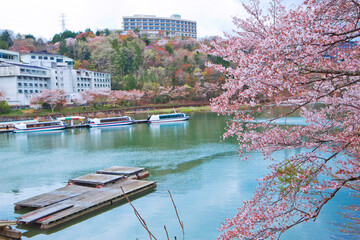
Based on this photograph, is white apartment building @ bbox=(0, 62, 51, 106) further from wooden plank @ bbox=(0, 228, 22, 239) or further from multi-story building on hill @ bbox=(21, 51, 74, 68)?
wooden plank @ bbox=(0, 228, 22, 239)

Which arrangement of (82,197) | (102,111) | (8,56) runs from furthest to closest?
1. (8,56)
2. (102,111)
3. (82,197)

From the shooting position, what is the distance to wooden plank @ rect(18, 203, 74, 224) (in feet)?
23.6

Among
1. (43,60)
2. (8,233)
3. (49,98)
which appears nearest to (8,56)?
(43,60)

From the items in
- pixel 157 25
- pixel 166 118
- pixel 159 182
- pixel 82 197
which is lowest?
pixel 159 182

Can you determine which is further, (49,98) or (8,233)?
(49,98)

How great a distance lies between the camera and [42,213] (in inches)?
295

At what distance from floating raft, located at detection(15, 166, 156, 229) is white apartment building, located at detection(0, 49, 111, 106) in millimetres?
36932

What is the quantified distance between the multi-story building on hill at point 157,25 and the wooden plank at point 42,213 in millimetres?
92992

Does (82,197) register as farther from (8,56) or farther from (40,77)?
(8,56)

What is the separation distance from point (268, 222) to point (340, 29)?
2421 mm

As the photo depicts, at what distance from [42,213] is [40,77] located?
43.6 meters

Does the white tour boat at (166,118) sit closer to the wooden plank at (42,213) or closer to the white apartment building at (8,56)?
the wooden plank at (42,213)

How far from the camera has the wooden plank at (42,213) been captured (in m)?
7.18

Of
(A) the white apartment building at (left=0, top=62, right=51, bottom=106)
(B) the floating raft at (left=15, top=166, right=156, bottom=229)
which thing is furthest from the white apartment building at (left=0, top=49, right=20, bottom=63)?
(B) the floating raft at (left=15, top=166, right=156, bottom=229)
